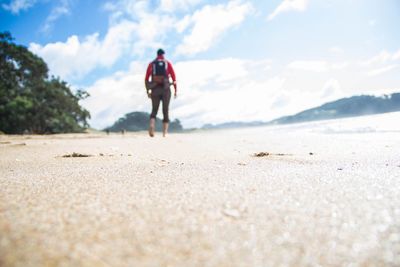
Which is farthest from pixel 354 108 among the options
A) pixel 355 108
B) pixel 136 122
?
pixel 136 122

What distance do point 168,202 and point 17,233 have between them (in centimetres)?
34

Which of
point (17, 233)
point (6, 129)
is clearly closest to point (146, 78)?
point (17, 233)

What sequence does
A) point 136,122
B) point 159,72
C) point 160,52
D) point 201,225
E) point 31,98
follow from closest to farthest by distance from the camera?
1. point 201,225
2. point 159,72
3. point 160,52
4. point 31,98
5. point 136,122

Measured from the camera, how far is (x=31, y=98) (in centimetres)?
1556

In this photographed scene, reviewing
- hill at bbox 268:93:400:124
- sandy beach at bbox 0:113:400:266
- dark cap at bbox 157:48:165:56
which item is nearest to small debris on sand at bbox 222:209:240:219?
sandy beach at bbox 0:113:400:266

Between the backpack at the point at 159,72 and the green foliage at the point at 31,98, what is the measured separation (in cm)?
1114

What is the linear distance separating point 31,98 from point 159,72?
12.6m

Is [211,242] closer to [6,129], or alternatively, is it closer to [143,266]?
[143,266]

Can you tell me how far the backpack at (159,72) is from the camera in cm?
630

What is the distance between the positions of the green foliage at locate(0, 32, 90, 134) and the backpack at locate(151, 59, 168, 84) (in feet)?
36.5

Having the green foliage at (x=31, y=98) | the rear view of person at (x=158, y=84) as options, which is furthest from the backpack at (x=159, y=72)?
the green foliage at (x=31, y=98)

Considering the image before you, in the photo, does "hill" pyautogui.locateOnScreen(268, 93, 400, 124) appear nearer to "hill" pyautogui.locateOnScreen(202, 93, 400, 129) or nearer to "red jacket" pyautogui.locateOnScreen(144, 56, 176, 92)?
"hill" pyautogui.locateOnScreen(202, 93, 400, 129)

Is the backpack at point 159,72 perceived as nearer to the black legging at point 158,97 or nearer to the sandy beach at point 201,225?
the black legging at point 158,97

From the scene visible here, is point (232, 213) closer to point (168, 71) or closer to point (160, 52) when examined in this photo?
point (168, 71)
